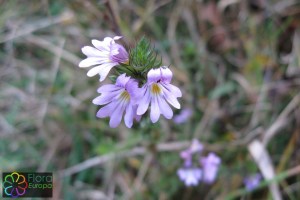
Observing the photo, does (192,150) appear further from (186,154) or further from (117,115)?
(117,115)

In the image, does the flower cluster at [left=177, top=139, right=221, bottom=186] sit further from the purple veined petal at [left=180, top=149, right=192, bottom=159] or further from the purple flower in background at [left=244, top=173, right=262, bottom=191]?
the purple flower in background at [left=244, top=173, right=262, bottom=191]

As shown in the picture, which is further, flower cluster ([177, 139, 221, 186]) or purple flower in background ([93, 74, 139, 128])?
flower cluster ([177, 139, 221, 186])

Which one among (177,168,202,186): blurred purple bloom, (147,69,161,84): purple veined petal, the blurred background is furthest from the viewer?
the blurred background

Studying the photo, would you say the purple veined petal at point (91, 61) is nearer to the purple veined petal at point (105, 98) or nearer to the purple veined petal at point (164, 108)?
the purple veined petal at point (105, 98)

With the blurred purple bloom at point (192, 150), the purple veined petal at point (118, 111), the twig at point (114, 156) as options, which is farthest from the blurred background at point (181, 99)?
the purple veined petal at point (118, 111)

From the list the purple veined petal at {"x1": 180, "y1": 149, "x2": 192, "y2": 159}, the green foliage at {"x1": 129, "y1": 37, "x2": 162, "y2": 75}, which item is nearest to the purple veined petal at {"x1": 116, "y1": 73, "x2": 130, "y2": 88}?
the green foliage at {"x1": 129, "y1": 37, "x2": 162, "y2": 75}
